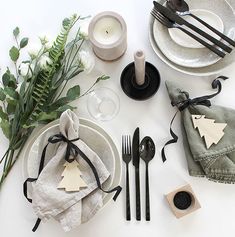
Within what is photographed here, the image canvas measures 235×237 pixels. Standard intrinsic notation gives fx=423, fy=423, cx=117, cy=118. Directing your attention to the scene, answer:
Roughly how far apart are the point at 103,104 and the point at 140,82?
0.11 metres

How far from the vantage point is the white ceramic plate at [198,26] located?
0.98 metres

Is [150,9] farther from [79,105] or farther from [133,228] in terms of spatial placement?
[133,228]

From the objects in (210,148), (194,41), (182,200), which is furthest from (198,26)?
(182,200)

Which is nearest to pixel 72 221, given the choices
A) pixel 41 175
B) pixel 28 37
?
pixel 41 175

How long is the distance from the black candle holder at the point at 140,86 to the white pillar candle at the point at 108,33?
2.6 inches

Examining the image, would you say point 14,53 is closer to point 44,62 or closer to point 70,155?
point 44,62

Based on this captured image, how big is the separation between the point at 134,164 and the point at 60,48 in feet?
1.03

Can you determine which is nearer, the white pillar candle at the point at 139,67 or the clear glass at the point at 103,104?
the white pillar candle at the point at 139,67

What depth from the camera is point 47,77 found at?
0.95 m

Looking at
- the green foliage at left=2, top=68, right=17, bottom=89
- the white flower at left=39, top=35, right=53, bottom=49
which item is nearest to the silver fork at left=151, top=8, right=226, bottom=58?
the white flower at left=39, top=35, right=53, bottom=49

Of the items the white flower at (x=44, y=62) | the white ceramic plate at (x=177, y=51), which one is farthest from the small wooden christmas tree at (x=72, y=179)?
the white ceramic plate at (x=177, y=51)

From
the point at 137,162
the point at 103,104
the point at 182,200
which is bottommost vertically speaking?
the point at 182,200

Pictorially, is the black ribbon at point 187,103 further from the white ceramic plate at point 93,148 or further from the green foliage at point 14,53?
the green foliage at point 14,53

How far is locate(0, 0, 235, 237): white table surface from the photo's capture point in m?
0.95
